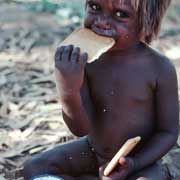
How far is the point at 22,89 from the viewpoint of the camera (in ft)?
11.5

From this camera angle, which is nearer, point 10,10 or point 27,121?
point 27,121

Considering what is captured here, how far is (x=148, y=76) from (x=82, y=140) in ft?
1.24

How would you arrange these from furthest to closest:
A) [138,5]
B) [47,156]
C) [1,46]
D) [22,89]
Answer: [1,46] < [22,89] < [47,156] < [138,5]

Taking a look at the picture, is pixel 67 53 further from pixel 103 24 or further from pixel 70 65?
pixel 103 24

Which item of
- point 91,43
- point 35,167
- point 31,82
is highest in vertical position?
point 91,43

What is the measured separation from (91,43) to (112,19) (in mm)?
99

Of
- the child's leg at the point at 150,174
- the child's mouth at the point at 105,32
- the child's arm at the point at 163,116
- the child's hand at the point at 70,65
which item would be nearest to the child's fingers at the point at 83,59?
the child's hand at the point at 70,65

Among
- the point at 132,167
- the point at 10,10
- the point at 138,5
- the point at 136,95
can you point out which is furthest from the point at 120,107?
the point at 10,10

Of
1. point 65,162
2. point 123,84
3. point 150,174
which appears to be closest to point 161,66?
point 123,84

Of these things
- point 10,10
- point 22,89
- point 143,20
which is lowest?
point 10,10

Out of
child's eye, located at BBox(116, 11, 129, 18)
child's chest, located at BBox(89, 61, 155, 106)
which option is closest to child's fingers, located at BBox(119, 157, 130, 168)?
child's chest, located at BBox(89, 61, 155, 106)

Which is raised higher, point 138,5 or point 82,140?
point 138,5

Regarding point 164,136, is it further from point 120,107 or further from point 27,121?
point 27,121

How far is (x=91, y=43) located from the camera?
78.4 inches
